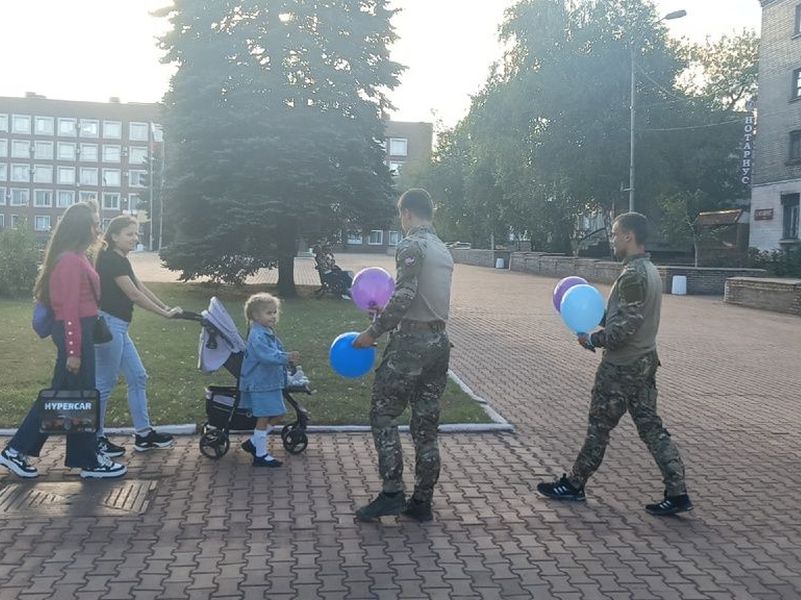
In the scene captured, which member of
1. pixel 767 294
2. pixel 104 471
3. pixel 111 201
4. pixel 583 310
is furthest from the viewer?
pixel 111 201

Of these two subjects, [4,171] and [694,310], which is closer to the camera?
[694,310]

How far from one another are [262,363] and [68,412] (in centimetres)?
138

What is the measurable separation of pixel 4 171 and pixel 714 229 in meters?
93.8

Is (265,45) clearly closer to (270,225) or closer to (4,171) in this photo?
(270,225)

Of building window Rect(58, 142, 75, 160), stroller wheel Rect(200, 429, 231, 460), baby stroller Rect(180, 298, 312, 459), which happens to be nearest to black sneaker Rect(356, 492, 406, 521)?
baby stroller Rect(180, 298, 312, 459)

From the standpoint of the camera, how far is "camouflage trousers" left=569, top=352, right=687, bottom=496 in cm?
570

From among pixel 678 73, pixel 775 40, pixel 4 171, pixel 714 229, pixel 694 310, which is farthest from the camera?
pixel 4 171

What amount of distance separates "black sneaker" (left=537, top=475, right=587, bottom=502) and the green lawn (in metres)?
2.43

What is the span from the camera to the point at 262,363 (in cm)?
670

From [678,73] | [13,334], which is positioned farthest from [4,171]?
[13,334]

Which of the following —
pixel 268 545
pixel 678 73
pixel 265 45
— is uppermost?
pixel 678 73

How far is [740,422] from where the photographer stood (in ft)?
29.3

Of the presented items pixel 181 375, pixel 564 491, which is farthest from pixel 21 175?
pixel 564 491

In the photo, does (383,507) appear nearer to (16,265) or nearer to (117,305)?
(117,305)
